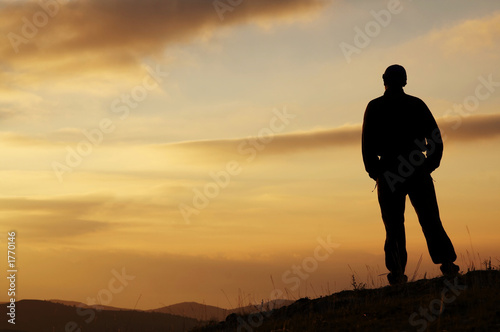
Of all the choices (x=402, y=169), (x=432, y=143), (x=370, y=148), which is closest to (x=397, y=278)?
(x=402, y=169)

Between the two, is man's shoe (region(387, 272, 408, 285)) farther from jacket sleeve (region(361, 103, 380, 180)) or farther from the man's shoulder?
the man's shoulder

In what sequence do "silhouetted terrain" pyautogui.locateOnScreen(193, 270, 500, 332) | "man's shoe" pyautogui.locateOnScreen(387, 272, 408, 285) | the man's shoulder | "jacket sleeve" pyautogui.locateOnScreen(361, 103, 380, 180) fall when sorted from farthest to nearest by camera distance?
the man's shoulder → "jacket sleeve" pyautogui.locateOnScreen(361, 103, 380, 180) → "man's shoe" pyautogui.locateOnScreen(387, 272, 408, 285) → "silhouetted terrain" pyautogui.locateOnScreen(193, 270, 500, 332)

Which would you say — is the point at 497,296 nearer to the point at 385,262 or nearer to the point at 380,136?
the point at 385,262

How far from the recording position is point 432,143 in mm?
10430

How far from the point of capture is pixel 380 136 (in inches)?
414

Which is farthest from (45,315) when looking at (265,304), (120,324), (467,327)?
(467,327)

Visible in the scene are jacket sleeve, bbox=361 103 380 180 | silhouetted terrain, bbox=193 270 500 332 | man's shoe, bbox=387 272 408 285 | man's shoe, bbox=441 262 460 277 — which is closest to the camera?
silhouetted terrain, bbox=193 270 500 332

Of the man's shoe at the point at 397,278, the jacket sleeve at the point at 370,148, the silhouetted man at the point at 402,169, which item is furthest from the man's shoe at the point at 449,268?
the jacket sleeve at the point at 370,148

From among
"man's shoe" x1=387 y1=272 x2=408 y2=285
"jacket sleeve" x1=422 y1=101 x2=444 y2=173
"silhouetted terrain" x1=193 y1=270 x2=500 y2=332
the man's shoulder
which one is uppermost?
the man's shoulder

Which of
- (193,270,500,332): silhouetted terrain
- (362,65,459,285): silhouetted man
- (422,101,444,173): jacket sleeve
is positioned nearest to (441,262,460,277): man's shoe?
(362,65,459,285): silhouetted man

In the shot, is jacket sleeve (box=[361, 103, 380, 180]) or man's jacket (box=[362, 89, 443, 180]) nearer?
man's jacket (box=[362, 89, 443, 180])

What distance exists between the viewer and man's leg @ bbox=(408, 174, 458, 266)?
10336 millimetres

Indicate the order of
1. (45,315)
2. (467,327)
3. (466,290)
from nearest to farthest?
1. (467,327)
2. (466,290)
3. (45,315)

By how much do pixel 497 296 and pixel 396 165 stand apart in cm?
269
